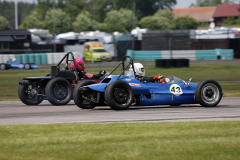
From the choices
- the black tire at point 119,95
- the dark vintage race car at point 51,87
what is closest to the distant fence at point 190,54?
the dark vintage race car at point 51,87

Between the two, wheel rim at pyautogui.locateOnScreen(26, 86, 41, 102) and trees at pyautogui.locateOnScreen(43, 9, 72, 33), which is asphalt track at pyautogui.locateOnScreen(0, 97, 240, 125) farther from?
trees at pyautogui.locateOnScreen(43, 9, 72, 33)

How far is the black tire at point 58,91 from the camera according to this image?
43.9ft

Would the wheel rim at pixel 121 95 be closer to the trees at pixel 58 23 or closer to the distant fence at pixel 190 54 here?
the distant fence at pixel 190 54

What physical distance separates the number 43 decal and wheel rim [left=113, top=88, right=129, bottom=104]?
1.14 metres

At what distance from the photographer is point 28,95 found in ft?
46.6

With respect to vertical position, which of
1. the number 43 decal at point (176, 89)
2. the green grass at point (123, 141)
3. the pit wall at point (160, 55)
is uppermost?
the pit wall at point (160, 55)

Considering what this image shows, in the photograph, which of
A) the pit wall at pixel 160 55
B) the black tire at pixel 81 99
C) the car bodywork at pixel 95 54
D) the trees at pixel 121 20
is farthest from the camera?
the trees at pixel 121 20

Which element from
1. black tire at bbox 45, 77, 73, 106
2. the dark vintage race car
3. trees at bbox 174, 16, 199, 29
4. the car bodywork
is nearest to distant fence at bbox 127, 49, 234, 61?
the car bodywork

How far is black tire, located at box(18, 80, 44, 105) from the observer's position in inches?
555

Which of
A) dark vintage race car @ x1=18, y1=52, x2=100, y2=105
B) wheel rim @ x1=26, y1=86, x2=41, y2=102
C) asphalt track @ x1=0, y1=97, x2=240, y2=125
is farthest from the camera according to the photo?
wheel rim @ x1=26, y1=86, x2=41, y2=102

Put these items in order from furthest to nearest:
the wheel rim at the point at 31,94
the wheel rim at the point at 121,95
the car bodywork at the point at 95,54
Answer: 1. the car bodywork at the point at 95,54
2. the wheel rim at the point at 31,94
3. the wheel rim at the point at 121,95

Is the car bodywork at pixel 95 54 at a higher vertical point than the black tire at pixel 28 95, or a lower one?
higher

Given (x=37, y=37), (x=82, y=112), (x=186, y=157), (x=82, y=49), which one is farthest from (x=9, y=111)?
(x=37, y=37)

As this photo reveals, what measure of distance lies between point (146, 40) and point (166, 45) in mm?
2042
